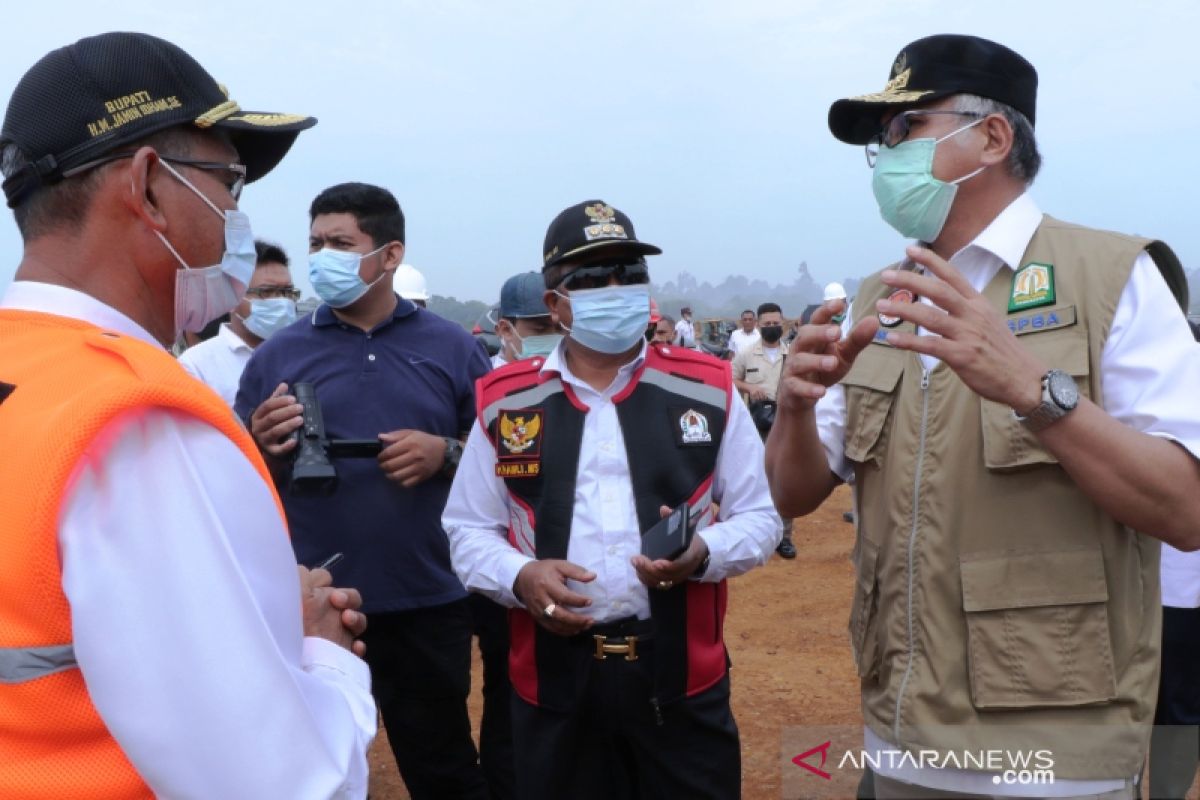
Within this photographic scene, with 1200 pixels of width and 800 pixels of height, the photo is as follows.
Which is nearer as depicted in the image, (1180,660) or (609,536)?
(609,536)

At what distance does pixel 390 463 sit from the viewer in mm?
3510

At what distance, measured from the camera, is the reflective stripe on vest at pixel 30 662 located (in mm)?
1168

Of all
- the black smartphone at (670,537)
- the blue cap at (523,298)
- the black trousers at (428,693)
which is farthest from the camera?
the blue cap at (523,298)

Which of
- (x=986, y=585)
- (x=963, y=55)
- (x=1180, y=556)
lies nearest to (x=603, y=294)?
(x=963, y=55)

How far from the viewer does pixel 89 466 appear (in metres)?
1.14

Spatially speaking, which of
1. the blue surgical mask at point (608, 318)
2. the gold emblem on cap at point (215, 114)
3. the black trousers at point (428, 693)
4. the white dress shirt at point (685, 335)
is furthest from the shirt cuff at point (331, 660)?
the white dress shirt at point (685, 335)

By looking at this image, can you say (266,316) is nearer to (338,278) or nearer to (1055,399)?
(338,278)

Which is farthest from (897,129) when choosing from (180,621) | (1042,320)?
(180,621)

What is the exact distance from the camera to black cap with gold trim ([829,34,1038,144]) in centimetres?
228

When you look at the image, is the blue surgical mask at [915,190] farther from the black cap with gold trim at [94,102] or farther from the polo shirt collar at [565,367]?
the black cap with gold trim at [94,102]

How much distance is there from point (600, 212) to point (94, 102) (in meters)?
1.89

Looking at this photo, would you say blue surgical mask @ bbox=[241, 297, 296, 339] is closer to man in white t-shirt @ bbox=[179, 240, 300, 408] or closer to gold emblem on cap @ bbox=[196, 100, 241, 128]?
man in white t-shirt @ bbox=[179, 240, 300, 408]

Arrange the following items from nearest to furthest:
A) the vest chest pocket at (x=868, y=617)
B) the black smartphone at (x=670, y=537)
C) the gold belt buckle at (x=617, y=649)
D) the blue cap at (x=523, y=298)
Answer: the vest chest pocket at (x=868, y=617) → the black smartphone at (x=670, y=537) → the gold belt buckle at (x=617, y=649) → the blue cap at (x=523, y=298)

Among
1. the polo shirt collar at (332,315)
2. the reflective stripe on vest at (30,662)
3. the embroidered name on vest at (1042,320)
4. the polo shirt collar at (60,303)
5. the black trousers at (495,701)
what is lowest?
the black trousers at (495,701)
